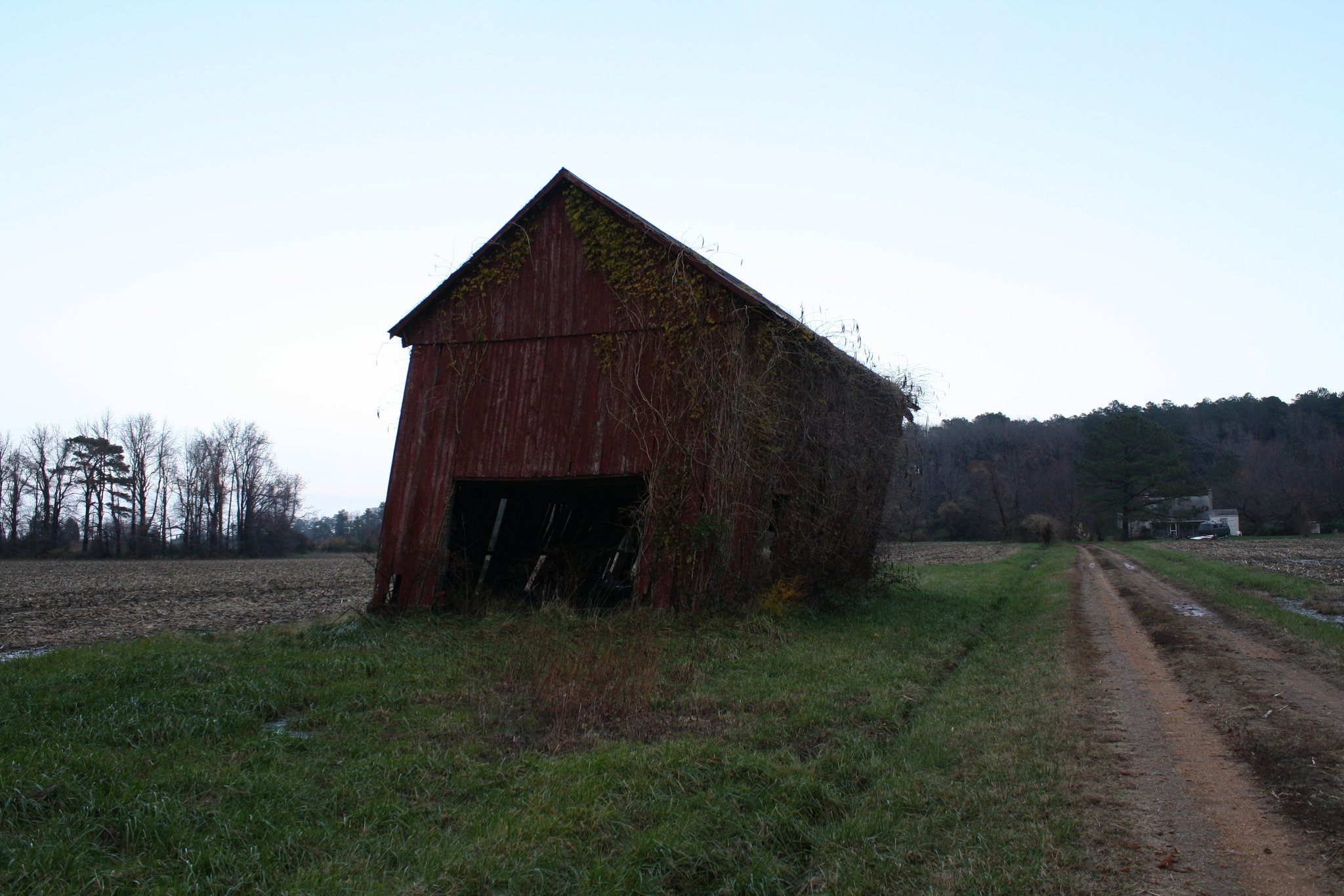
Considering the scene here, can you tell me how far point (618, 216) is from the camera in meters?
12.4

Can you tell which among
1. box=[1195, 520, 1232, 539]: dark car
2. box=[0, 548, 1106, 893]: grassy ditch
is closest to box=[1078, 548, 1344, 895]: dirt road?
box=[0, 548, 1106, 893]: grassy ditch

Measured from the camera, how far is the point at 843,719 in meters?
6.12

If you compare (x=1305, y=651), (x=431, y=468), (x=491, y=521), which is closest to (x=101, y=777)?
(x=431, y=468)

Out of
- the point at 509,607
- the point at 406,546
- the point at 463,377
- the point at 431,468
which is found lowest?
the point at 509,607

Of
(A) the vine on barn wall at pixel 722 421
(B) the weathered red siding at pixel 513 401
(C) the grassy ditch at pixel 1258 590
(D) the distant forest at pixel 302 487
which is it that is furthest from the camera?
(D) the distant forest at pixel 302 487

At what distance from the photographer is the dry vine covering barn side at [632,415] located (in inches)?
451

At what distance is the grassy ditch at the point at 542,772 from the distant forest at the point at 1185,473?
38992mm

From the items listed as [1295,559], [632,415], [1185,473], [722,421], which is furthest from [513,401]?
[1185,473]

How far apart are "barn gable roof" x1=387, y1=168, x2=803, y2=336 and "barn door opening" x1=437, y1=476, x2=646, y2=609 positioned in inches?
124

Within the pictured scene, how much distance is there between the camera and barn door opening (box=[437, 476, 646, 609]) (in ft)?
41.8

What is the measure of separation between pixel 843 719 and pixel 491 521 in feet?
30.5

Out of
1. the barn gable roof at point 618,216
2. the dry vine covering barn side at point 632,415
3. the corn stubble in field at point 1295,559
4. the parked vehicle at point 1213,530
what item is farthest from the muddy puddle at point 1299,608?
the parked vehicle at point 1213,530

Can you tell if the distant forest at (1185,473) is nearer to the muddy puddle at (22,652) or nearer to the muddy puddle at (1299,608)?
the muddy puddle at (1299,608)

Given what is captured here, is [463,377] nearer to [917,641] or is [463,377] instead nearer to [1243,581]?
[917,641]
